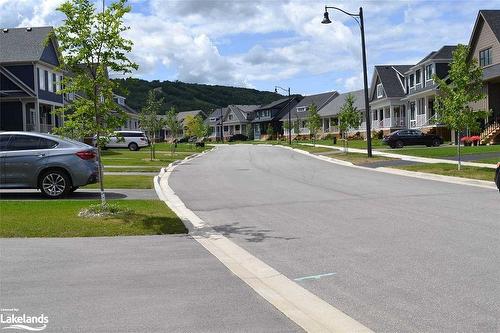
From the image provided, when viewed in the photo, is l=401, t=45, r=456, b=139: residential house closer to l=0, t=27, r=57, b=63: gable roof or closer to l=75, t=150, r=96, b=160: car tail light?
l=0, t=27, r=57, b=63: gable roof

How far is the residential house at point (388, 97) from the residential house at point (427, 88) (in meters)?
2.57

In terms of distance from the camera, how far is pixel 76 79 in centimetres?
1065

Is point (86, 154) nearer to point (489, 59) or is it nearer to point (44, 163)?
point (44, 163)

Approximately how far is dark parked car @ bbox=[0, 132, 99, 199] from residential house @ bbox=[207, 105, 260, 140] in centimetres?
9668

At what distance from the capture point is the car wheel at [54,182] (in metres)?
14.1

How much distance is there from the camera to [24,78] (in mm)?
43375

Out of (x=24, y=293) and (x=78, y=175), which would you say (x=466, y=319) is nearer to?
(x=24, y=293)

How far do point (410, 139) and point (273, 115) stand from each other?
63.2 m

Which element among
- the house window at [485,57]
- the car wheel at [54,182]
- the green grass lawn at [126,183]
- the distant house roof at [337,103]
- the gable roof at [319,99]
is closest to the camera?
the car wheel at [54,182]

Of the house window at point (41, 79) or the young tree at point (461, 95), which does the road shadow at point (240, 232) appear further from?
the house window at point (41, 79)

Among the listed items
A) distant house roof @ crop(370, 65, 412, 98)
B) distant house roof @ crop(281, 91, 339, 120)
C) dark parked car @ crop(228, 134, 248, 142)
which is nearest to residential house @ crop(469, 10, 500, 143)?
distant house roof @ crop(370, 65, 412, 98)

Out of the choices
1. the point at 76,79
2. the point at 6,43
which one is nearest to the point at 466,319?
the point at 76,79

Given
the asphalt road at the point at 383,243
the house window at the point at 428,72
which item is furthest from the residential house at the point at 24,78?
the house window at the point at 428,72

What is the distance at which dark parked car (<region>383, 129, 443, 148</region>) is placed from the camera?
4216 centimetres
